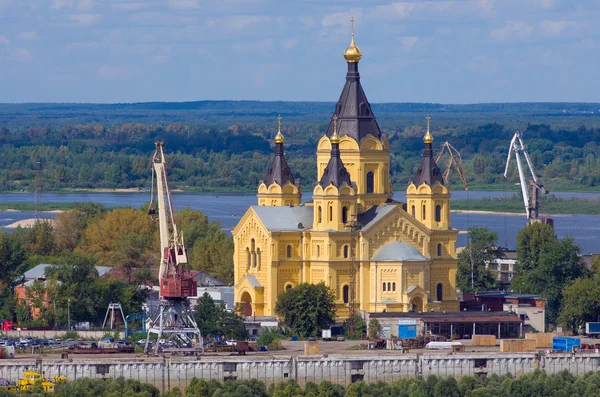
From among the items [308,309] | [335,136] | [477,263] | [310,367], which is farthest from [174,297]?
[477,263]

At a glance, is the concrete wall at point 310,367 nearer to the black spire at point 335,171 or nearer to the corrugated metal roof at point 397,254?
the corrugated metal roof at point 397,254

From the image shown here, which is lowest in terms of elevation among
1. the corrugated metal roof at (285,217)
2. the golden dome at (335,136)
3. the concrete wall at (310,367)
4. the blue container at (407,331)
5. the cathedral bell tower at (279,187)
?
the concrete wall at (310,367)

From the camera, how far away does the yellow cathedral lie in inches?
3046

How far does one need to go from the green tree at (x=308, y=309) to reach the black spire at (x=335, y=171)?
412 centimetres

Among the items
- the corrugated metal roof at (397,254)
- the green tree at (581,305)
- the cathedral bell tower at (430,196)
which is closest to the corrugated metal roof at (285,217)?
the corrugated metal roof at (397,254)

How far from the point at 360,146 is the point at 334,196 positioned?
9.81 ft

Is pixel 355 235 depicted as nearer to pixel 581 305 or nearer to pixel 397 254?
pixel 397 254

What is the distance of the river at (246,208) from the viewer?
418 feet

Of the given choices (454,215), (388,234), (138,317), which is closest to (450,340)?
(388,234)

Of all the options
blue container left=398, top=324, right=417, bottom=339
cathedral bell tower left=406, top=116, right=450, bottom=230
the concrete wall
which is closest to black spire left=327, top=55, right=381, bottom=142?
cathedral bell tower left=406, top=116, right=450, bottom=230

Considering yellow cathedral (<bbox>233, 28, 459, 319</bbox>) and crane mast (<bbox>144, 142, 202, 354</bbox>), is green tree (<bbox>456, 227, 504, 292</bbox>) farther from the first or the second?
crane mast (<bbox>144, 142, 202, 354</bbox>)

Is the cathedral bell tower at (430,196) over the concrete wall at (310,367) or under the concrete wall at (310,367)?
over

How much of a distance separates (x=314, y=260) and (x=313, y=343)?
9710mm

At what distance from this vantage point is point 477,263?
291 ft
